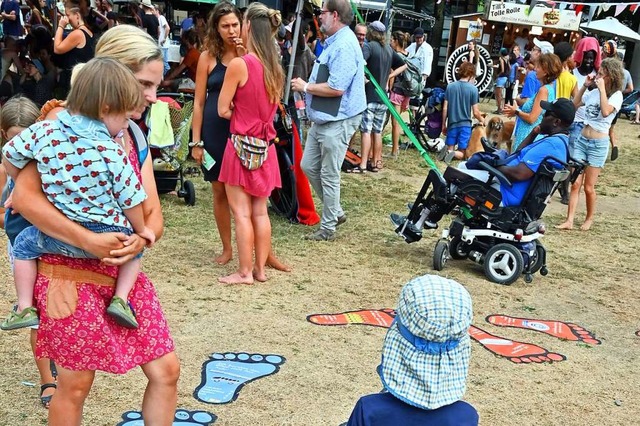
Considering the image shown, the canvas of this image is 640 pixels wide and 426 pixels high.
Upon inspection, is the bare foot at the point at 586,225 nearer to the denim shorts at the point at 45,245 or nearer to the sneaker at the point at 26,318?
the denim shorts at the point at 45,245

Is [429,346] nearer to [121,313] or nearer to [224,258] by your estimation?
[121,313]

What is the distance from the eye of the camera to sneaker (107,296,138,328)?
2.29m

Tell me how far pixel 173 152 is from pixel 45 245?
4.75 meters

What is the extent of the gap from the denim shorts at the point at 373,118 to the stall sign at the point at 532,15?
14775 mm

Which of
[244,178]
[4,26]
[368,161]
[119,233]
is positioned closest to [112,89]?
[119,233]

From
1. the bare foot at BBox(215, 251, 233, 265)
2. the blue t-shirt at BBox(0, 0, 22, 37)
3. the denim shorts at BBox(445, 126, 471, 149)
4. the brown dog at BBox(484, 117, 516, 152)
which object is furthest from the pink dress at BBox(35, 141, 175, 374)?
the blue t-shirt at BBox(0, 0, 22, 37)

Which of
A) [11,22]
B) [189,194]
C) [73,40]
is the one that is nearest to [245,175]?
[189,194]

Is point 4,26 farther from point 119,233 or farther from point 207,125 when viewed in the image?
point 119,233

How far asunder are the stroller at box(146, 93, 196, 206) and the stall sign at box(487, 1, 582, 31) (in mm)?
17083

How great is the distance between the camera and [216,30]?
4926 millimetres

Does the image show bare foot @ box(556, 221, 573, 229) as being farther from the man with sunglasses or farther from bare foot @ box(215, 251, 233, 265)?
bare foot @ box(215, 251, 233, 265)

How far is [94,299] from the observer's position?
2.32 m

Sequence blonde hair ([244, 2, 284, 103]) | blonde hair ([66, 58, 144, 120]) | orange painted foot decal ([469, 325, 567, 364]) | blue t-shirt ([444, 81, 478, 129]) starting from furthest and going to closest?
blue t-shirt ([444, 81, 478, 129]) < blonde hair ([244, 2, 284, 103]) < orange painted foot decal ([469, 325, 567, 364]) < blonde hair ([66, 58, 144, 120])

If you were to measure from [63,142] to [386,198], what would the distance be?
239 inches
